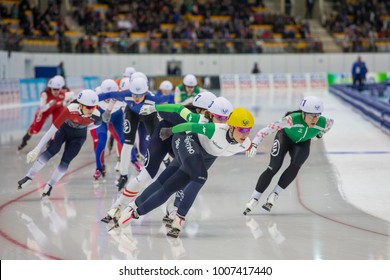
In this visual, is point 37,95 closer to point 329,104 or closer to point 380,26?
point 329,104

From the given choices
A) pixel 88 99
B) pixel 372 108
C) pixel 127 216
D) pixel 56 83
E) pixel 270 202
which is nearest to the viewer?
pixel 127 216

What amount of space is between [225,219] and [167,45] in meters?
32.7

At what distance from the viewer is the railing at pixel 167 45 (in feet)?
121

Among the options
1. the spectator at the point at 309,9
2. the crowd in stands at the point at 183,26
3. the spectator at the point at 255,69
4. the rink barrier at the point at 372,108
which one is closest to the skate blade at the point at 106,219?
the rink barrier at the point at 372,108

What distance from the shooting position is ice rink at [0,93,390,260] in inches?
256

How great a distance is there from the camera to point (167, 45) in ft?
132

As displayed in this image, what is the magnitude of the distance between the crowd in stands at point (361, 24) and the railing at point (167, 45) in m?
2.08

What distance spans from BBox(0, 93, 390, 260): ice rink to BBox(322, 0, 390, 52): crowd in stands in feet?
101

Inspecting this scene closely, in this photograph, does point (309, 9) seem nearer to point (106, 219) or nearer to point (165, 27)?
point (165, 27)

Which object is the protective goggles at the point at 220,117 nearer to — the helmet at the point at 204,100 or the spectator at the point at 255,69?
the helmet at the point at 204,100

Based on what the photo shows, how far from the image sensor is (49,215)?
835cm

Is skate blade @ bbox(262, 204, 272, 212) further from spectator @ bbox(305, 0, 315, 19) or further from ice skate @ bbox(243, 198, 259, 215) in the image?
spectator @ bbox(305, 0, 315, 19)

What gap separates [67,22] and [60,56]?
3650mm

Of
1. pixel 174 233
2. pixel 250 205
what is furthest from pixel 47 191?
pixel 174 233
